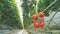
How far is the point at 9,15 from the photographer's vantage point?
865mm

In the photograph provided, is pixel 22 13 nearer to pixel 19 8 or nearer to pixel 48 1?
pixel 19 8

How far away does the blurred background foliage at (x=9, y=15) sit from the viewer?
0.85 m

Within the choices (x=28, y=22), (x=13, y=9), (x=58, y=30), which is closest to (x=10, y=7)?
(x=13, y=9)

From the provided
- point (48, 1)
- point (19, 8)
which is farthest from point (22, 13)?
point (48, 1)

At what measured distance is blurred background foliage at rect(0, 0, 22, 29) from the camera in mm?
847

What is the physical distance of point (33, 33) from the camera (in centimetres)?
78

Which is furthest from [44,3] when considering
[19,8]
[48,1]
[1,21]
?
[1,21]

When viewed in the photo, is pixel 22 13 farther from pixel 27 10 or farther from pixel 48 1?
pixel 48 1

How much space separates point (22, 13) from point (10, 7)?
0.07 meters

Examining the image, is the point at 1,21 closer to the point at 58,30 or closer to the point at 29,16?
the point at 29,16

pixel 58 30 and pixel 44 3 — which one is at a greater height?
pixel 44 3

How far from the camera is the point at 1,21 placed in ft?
2.82

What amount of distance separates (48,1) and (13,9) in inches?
7.1

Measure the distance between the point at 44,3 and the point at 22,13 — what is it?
0.12 meters
